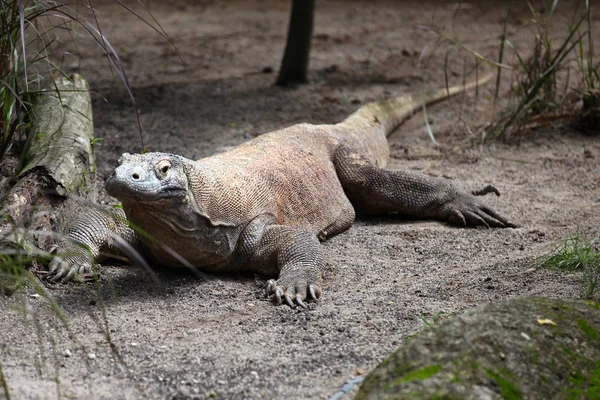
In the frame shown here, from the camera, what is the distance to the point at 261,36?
11.8 meters

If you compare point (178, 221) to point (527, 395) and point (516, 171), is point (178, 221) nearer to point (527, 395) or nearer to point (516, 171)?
point (527, 395)

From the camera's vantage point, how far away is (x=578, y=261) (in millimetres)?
4438

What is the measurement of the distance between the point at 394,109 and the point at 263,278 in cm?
349

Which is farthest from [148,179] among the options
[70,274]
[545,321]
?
[545,321]

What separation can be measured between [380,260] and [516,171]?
236cm

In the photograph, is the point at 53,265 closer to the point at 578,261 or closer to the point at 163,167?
the point at 163,167

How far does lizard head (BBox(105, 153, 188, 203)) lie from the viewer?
411cm

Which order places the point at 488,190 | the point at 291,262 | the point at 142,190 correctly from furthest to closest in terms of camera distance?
1. the point at 488,190
2. the point at 291,262
3. the point at 142,190

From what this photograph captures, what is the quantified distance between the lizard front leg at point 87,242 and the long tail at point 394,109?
2.46 m

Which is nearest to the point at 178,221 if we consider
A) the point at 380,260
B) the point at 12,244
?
the point at 12,244

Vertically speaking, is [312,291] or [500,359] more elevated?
[500,359]

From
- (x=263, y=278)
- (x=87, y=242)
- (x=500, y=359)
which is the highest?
(x=500, y=359)

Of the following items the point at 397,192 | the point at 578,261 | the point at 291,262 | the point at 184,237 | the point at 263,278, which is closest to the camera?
the point at 578,261

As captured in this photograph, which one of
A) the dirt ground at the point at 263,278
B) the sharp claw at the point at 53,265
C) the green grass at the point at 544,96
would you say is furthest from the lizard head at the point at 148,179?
the green grass at the point at 544,96
